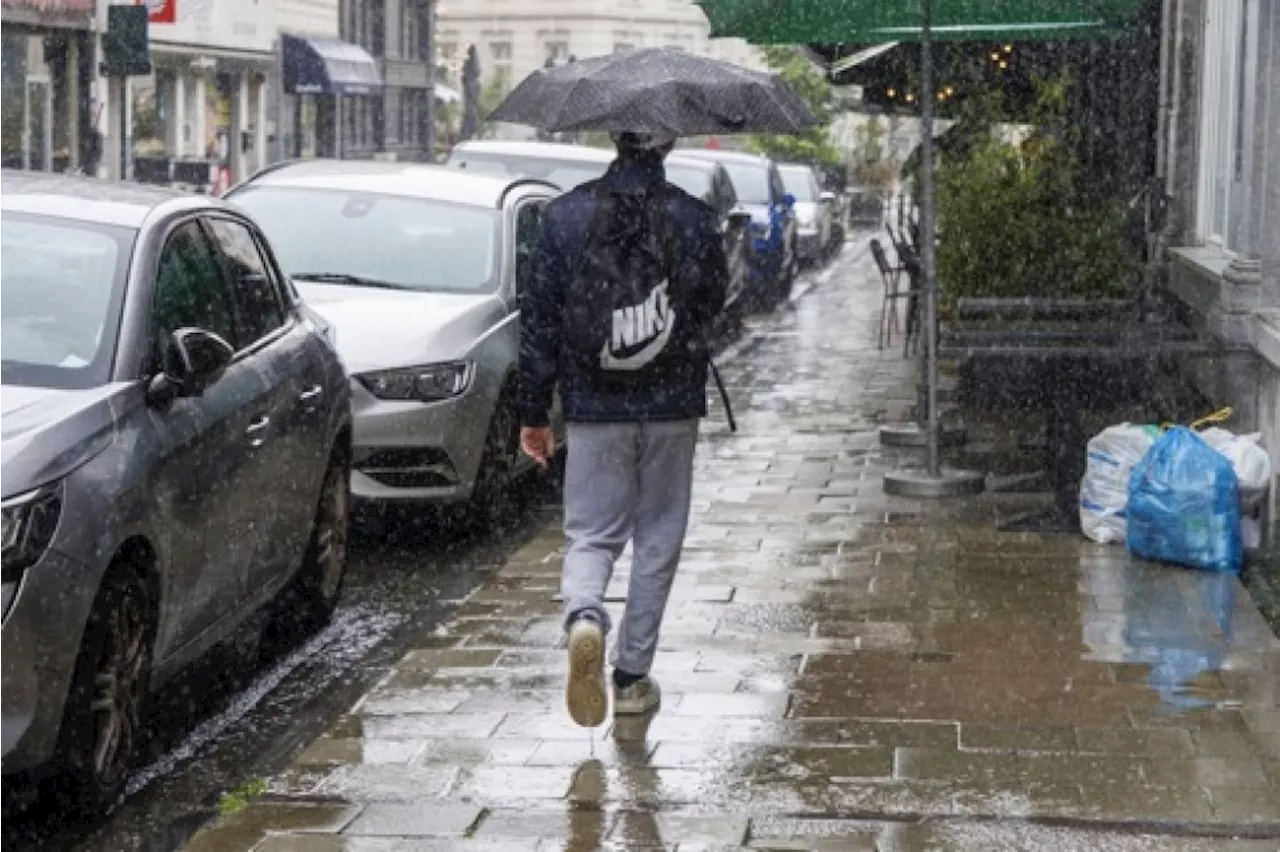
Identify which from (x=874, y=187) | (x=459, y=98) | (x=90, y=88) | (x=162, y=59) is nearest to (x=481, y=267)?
(x=90, y=88)

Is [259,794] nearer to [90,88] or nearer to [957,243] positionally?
[957,243]

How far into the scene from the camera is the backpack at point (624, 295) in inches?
276

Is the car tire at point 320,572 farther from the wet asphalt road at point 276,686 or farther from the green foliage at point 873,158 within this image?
the green foliage at point 873,158

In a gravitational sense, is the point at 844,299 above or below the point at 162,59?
below

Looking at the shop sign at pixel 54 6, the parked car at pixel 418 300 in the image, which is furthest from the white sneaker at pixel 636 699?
the shop sign at pixel 54 6

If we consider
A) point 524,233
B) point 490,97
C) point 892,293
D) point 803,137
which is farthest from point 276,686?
point 490,97

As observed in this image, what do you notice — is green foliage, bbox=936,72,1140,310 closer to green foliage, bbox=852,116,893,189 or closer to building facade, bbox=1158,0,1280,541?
building facade, bbox=1158,0,1280,541

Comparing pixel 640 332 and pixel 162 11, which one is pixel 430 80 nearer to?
pixel 162 11

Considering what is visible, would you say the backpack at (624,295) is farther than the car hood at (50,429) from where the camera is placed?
Yes

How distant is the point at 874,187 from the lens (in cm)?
Answer: 4919

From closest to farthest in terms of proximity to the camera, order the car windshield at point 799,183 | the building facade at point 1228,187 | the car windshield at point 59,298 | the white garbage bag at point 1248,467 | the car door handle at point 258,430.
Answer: the car windshield at point 59,298
the car door handle at point 258,430
the white garbage bag at point 1248,467
the building facade at point 1228,187
the car windshield at point 799,183

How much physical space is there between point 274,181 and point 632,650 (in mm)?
5968

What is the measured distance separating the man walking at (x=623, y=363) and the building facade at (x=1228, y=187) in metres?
3.69

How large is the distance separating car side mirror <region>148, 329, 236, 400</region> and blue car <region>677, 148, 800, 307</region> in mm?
16736
